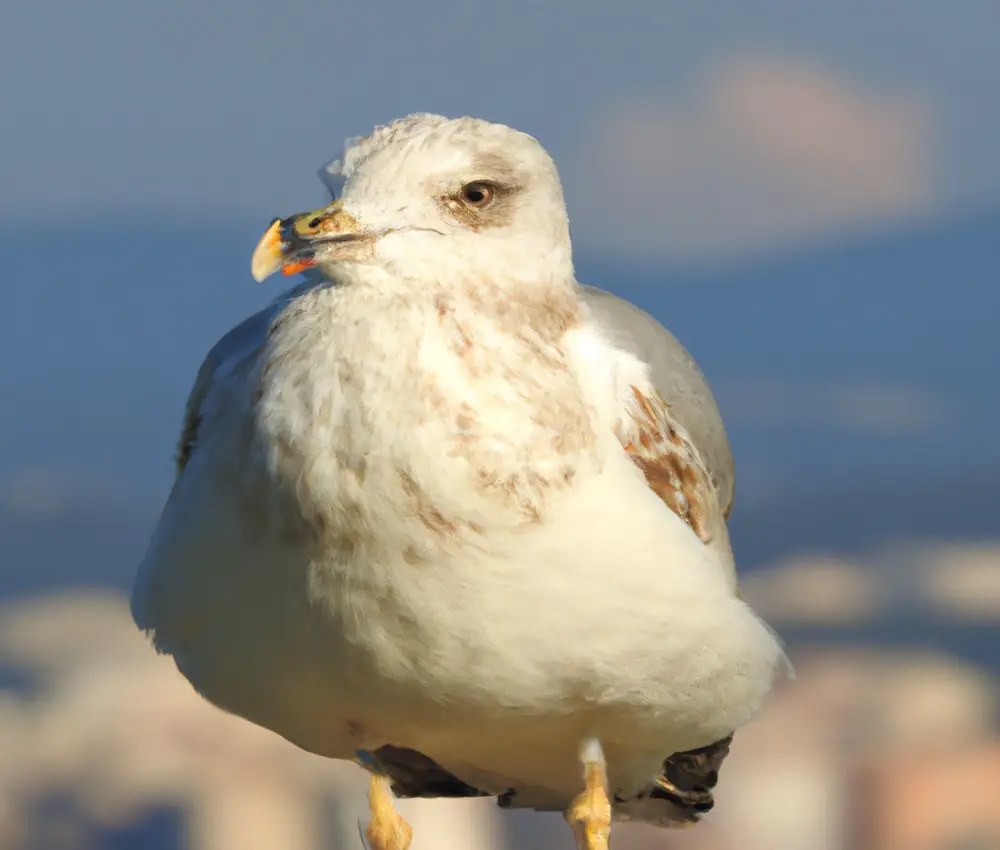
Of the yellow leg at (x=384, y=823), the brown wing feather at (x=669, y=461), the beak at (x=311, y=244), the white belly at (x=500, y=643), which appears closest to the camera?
the beak at (x=311, y=244)

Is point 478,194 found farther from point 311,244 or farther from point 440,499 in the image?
point 440,499

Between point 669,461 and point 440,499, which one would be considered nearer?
point 440,499

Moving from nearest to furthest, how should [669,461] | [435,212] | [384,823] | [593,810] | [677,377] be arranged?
[435,212], [669,461], [593,810], [677,377], [384,823]

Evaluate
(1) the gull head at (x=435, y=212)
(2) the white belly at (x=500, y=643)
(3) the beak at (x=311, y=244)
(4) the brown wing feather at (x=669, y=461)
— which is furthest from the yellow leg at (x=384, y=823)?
(3) the beak at (x=311, y=244)

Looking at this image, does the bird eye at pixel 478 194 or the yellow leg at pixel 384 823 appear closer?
the bird eye at pixel 478 194

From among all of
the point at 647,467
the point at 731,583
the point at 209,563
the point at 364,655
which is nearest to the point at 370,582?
the point at 364,655

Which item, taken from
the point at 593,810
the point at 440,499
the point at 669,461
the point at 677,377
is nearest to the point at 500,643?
the point at 440,499

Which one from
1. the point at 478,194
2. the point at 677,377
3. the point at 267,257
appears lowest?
the point at 267,257

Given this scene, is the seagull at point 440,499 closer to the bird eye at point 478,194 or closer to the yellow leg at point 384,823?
the bird eye at point 478,194

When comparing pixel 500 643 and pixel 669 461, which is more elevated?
pixel 669 461
